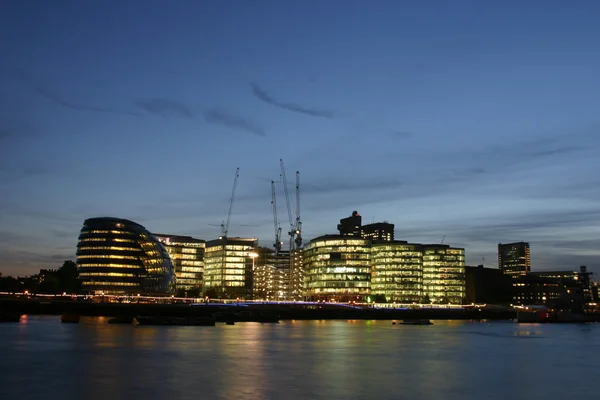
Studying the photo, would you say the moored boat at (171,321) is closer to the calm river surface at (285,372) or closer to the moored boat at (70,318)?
the moored boat at (70,318)

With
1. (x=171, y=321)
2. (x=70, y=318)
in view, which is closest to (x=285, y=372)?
(x=171, y=321)

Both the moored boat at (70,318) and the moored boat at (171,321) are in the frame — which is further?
the moored boat at (171,321)

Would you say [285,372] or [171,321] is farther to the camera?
[171,321]

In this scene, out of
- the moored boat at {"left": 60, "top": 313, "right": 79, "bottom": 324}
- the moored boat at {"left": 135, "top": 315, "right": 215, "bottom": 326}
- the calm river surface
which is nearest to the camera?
the calm river surface

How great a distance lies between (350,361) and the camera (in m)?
64.2

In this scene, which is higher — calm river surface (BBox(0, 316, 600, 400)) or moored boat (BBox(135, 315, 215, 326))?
calm river surface (BBox(0, 316, 600, 400))

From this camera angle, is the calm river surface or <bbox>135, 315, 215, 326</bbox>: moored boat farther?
<bbox>135, 315, 215, 326</bbox>: moored boat

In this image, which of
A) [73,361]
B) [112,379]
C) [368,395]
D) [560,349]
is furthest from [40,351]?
[560,349]

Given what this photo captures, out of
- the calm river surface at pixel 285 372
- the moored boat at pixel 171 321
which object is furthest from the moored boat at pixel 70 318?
the calm river surface at pixel 285 372

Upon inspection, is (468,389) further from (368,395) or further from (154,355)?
(154,355)

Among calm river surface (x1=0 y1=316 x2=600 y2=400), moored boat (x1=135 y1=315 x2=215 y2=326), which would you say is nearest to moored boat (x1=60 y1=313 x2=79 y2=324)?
moored boat (x1=135 y1=315 x2=215 y2=326)

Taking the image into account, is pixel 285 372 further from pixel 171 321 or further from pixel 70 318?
pixel 70 318

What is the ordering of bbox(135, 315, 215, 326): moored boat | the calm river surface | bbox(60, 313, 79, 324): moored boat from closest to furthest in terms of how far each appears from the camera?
the calm river surface
bbox(60, 313, 79, 324): moored boat
bbox(135, 315, 215, 326): moored boat

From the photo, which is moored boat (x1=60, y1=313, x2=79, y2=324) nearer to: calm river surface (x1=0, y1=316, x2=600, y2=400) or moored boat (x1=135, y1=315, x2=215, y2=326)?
moored boat (x1=135, y1=315, x2=215, y2=326)
